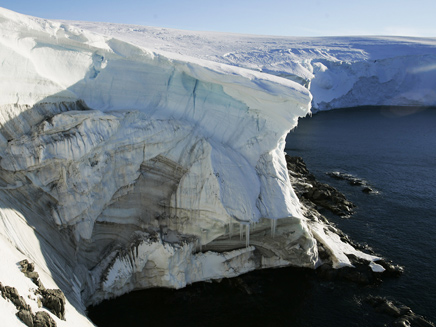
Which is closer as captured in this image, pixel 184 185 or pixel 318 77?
pixel 184 185

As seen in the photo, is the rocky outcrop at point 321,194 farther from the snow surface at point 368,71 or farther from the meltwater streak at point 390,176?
the snow surface at point 368,71

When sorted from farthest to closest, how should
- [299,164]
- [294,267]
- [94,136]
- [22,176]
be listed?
[299,164]
[294,267]
[94,136]
[22,176]

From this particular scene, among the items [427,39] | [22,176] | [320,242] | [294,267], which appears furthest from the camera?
[427,39]

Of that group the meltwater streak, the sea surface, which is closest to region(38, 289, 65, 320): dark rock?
the sea surface

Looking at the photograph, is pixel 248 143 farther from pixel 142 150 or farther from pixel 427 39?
pixel 427 39

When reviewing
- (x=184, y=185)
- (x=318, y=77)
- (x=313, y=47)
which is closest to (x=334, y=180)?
(x=184, y=185)

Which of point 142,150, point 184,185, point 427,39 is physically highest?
point 427,39
